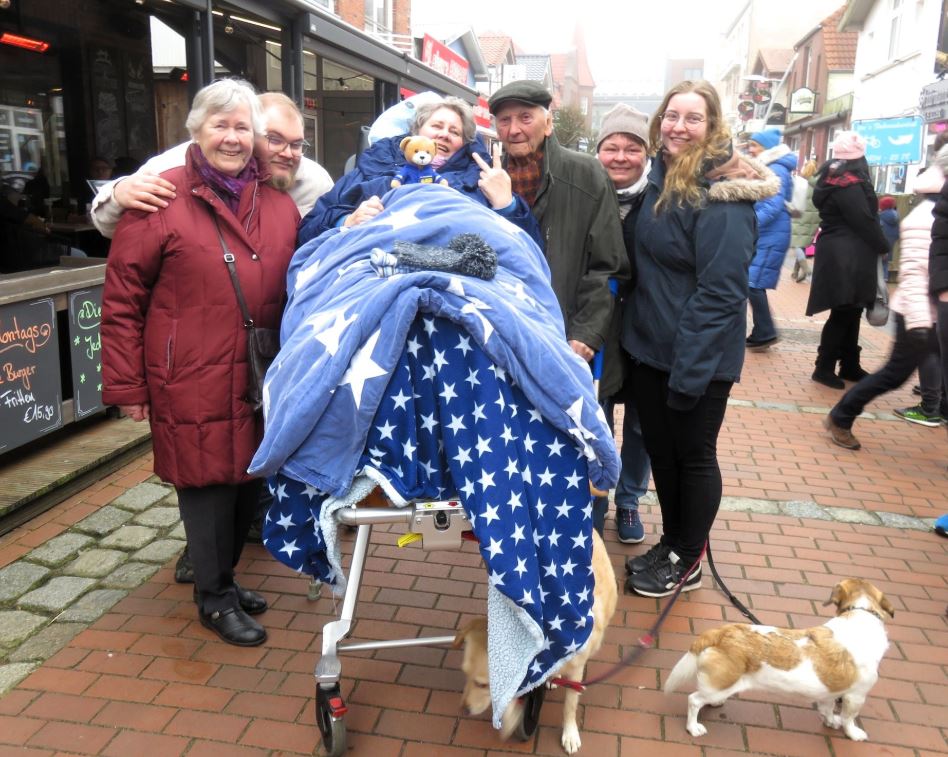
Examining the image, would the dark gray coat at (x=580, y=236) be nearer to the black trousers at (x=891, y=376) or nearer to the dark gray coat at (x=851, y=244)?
the black trousers at (x=891, y=376)

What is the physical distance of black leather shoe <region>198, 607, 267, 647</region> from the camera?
3207mm

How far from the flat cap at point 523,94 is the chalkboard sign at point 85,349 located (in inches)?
114

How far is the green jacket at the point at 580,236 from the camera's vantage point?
10.7 ft

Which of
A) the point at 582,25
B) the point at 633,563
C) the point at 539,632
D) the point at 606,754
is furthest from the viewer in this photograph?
the point at 582,25

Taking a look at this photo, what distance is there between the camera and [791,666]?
265 cm

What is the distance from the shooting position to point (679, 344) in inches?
129

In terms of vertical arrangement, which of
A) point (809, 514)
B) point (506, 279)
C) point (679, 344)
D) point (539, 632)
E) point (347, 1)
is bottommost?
point (809, 514)

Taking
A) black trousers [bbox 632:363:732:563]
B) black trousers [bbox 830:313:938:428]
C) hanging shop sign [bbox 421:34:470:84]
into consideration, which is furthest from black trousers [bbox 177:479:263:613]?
hanging shop sign [bbox 421:34:470:84]

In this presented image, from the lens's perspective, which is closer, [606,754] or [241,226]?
[606,754]

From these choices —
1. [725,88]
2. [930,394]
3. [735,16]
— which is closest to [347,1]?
[930,394]

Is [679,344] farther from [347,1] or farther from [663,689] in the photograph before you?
[347,1]

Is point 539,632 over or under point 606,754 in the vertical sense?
over

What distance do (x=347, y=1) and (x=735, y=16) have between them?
43899 mm

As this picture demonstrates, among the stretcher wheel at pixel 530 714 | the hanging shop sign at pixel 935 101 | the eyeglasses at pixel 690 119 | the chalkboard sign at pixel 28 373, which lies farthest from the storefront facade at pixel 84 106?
the hanging shop sign at pixel 935 101
